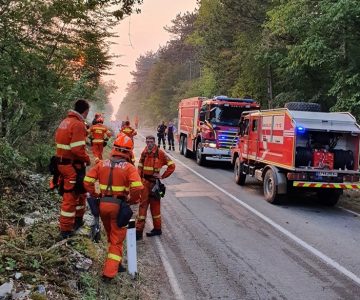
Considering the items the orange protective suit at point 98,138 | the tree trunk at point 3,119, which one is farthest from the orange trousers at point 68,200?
the orange protective suit at point 98,138

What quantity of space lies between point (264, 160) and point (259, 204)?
1.63 metres

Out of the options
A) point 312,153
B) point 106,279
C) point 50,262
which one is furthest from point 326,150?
point 50,262

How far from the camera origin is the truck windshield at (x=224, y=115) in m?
18.8

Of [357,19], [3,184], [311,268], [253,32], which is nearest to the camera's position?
[311,268]

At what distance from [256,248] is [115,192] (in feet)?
10.1

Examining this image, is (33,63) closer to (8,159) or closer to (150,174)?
(8,159)

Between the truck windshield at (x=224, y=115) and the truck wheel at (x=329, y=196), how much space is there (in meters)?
7.13

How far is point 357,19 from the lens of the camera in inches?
609

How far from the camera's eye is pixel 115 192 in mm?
5617

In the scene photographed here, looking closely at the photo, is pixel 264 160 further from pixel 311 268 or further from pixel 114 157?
pixel 114 157

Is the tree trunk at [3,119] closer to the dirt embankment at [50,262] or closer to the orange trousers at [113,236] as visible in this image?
the dirt embankment at [50,262]

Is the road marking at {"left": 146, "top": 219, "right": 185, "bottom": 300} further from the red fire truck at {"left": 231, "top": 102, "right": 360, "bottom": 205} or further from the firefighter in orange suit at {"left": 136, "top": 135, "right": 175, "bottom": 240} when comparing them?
the red fire truck at {"left": 231, "top": 102, "right": 360, "bottom": 205}

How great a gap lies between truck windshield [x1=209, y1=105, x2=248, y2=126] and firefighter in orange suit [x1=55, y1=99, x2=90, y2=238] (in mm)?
12455

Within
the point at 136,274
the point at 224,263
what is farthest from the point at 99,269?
the point at 224,263
